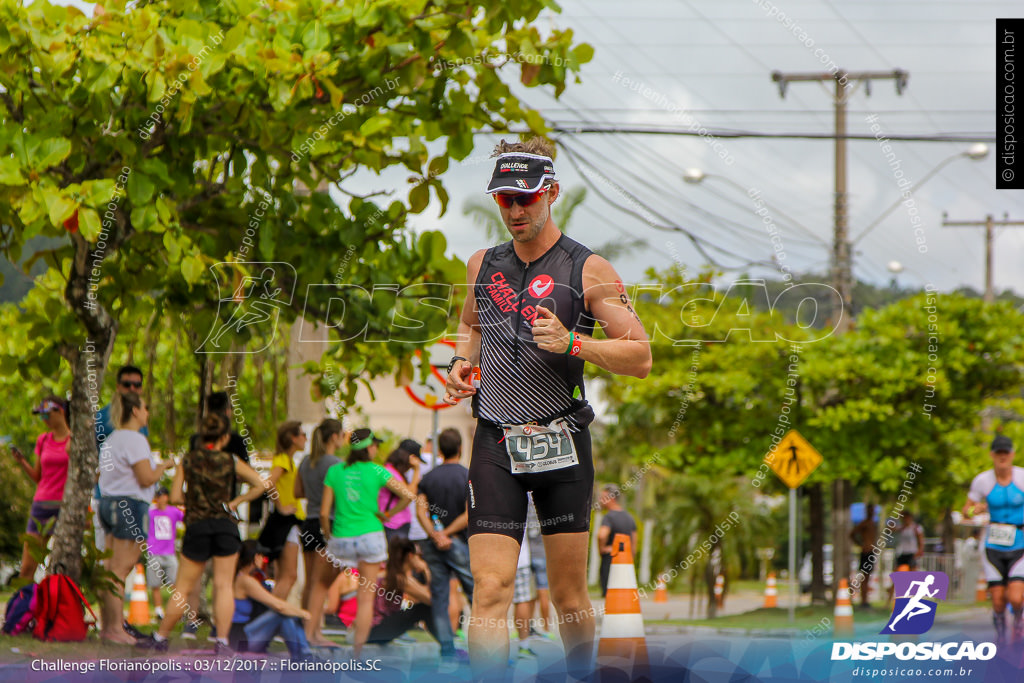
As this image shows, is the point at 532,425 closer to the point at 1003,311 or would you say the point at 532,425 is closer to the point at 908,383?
the point at 908,383

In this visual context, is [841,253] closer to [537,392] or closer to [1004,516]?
[1004,516]

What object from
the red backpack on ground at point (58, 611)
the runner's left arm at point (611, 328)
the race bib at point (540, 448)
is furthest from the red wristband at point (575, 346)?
the red backpack on ground at point (58, 611)

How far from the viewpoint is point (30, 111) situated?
5.82m

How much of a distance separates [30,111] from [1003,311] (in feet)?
43.1

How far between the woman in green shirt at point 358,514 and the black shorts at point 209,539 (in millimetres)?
963

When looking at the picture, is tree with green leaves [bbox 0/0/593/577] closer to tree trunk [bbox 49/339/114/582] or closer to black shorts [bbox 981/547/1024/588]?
tree trunk [bbox 49/339/114/582]

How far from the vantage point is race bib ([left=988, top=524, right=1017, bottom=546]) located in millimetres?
8742

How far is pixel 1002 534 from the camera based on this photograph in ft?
28.9

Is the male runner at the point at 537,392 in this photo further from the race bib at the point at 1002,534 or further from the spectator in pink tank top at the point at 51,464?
the race bib at the point at 1002,534

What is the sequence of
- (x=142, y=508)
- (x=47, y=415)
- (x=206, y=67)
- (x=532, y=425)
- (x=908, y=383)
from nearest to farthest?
(x=532, y=425) → (x=206, y=67) → (x=142, y=508) → (x=47, y=415) → (x=908, y=383)

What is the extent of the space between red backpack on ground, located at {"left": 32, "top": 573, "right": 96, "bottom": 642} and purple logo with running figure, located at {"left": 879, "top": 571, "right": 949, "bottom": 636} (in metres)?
4.33

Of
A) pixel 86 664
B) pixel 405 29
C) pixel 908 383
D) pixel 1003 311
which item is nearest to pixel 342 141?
pixel 405 29

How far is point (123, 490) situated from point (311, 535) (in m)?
1.63

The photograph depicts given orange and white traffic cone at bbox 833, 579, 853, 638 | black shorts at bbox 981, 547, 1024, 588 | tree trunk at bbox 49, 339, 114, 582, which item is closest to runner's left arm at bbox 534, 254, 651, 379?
tree trunk at bbox 49, 339, 114, 582
